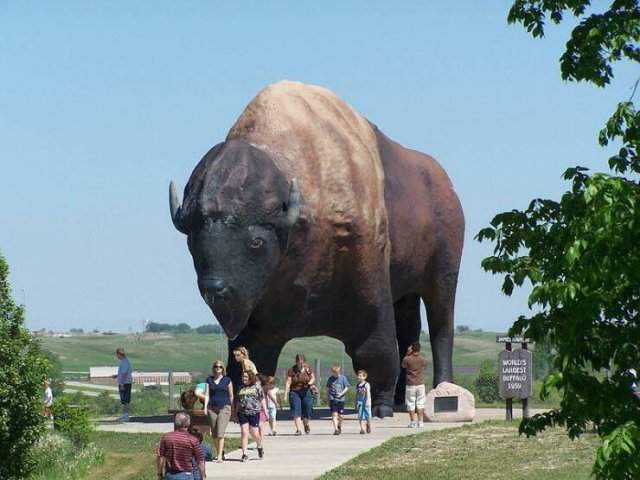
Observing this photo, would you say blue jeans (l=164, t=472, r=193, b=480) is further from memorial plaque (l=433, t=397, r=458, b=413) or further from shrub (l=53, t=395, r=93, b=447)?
memorial plaque (l=433, t=397, r=458, b=413)

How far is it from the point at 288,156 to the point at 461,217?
559 cm

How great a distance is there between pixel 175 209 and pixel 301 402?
3.87m

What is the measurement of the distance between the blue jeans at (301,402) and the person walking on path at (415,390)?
1.61 metres

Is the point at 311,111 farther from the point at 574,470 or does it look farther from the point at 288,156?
the point at 574,470

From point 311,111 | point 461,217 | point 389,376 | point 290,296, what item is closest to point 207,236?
point 290,296

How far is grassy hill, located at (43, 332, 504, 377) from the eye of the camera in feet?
394

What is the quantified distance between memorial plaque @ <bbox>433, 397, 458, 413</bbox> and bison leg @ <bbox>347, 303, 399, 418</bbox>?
1361mm

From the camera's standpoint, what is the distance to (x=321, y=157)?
22.3 m

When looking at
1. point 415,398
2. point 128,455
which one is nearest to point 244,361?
point 128,455

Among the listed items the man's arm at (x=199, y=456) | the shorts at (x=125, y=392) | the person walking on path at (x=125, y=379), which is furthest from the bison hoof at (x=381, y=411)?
the man's arm at (x=199, y=456)

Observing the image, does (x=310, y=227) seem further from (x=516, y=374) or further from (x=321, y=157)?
(x=516, y=374)

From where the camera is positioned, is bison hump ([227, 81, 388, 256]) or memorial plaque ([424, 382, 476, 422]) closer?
bison hump ([227, 81, 388, 256])

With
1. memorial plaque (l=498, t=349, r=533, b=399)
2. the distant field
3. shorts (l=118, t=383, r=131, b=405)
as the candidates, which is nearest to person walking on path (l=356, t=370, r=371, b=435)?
memorial plaque (l=498, t=349, r=533, b=399)

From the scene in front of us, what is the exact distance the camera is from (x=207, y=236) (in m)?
20.3
